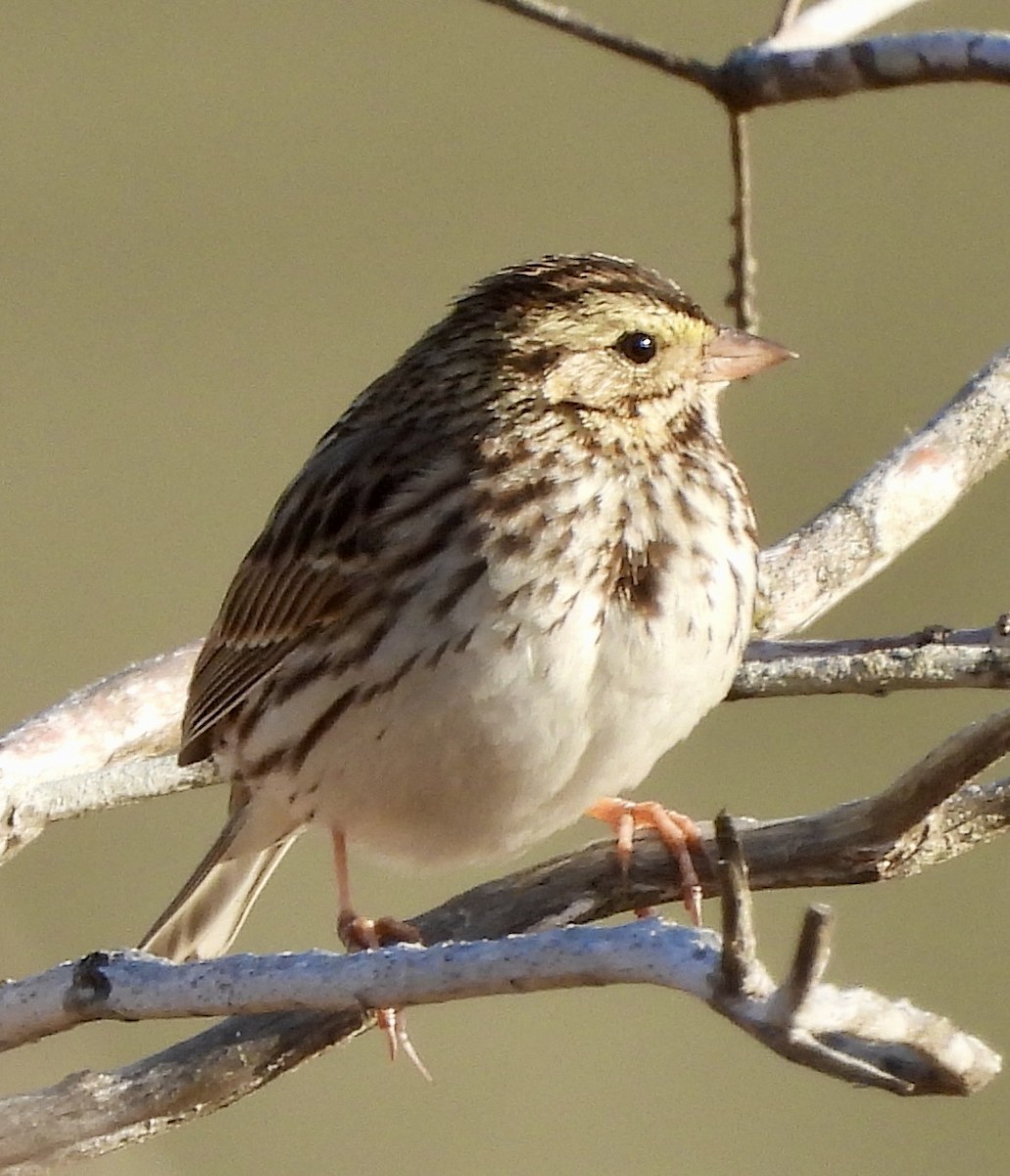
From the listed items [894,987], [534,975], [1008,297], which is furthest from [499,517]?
[1008,297]

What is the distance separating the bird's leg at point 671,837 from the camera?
329cm

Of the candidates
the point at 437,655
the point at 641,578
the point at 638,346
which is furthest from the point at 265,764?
the point at 638,346

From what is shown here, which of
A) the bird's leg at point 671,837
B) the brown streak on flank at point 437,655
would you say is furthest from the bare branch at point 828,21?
the bird's leg at point 671,837

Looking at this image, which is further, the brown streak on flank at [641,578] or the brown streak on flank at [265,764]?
the brown streak on flank at [265,764]

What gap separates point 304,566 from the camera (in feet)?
12.2

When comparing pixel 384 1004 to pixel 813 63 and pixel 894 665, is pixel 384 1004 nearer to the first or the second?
pixel 894 665

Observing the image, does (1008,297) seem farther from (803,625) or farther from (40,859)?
(803,625)

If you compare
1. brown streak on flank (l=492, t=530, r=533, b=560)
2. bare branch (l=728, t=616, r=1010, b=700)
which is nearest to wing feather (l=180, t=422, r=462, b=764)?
brown streak on flank (l=492, t=530, r=533, b=560)

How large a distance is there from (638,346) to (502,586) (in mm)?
478

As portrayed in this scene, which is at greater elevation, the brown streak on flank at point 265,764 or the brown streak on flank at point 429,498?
the brown streak on flank at point 429,498

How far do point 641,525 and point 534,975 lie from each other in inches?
47.4

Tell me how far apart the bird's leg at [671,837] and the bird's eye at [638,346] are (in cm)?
66

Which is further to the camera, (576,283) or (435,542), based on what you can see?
(576,283)

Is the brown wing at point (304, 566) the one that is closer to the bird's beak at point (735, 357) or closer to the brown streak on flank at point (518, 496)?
the brown streak on flank at point (518, 496)
